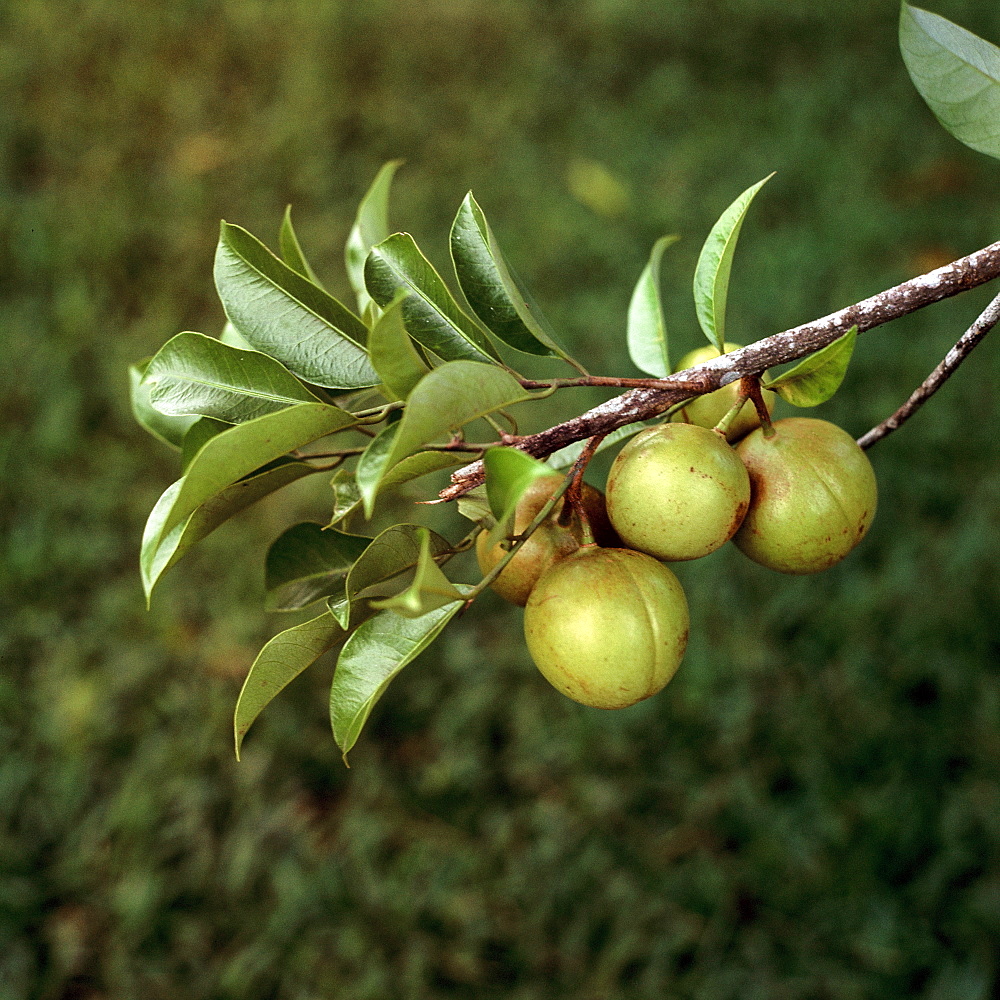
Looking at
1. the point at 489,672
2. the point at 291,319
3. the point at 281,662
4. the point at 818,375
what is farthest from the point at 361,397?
the point at 489,672

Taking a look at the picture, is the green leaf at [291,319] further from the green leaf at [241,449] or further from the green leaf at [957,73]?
the green leaf at [957,73]

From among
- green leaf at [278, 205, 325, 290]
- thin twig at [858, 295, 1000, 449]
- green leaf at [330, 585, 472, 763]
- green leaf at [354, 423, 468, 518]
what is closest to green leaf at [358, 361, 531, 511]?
green leaf at [354, 423, 468, 518]

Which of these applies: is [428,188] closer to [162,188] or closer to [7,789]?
[162,188]

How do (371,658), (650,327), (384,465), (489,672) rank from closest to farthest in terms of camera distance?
1. (384,465)
2. (371,658)
3. (650,327)
4. (489,672)

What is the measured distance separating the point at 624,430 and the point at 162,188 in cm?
257

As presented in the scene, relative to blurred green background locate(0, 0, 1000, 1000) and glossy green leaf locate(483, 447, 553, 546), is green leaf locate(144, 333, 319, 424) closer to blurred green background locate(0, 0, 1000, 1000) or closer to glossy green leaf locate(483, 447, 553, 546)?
glossy green leaf locate(483, 447, 553, 546)

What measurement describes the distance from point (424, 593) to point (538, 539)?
17cm

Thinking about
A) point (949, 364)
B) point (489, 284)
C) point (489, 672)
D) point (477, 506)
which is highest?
point (489, 284)

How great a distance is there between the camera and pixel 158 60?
10.4ft

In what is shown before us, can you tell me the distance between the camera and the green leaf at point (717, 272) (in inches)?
26.1

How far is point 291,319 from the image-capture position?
0.61 m

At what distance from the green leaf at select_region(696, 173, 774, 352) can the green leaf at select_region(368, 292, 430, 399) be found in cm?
24

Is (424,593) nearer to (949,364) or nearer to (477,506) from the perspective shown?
(477,506)

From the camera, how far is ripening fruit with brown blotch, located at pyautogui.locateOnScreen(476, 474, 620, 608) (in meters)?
0.64
